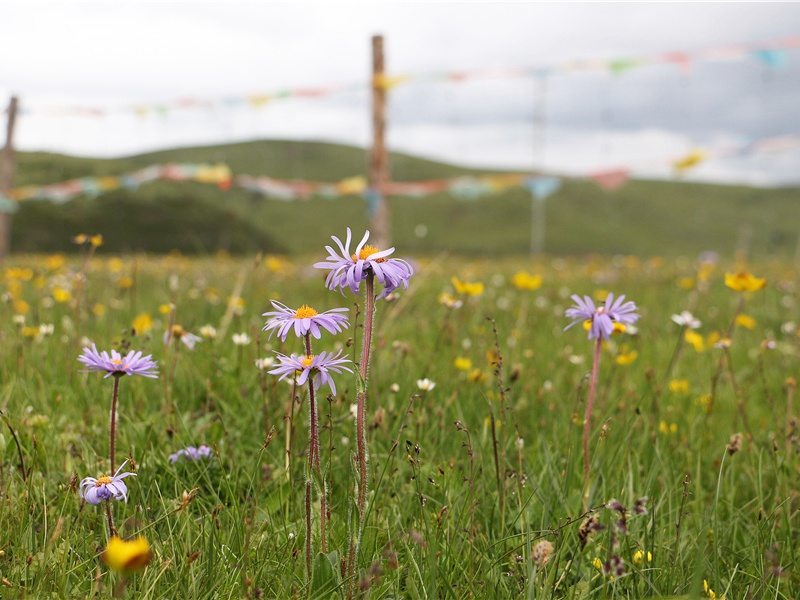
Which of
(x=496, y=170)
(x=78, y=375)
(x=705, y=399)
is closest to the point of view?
(x=78, y=375)

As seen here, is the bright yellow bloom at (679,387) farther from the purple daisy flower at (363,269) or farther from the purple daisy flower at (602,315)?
the purple daisy flower at (363,269)

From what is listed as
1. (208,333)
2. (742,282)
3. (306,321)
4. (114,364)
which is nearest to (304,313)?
(306,321)

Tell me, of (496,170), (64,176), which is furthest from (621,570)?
(496,170)

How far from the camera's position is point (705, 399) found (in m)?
2.96

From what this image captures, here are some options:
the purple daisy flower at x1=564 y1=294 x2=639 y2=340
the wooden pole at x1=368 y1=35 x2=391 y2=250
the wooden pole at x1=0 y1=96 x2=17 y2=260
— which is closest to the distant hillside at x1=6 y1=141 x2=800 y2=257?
the wooden pole at x1=0 y1=96 x2=17 y2=260

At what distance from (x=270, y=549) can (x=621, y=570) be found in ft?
2.73

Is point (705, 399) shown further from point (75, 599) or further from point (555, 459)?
point (75, 599)

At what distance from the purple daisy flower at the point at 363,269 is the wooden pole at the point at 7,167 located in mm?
11372

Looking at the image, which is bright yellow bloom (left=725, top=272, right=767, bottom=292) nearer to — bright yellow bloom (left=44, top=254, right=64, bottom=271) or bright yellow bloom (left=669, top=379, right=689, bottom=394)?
bright yellow bloom (left=669, top=379, right=689, bottom=394)

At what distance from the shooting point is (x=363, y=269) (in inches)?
48.5

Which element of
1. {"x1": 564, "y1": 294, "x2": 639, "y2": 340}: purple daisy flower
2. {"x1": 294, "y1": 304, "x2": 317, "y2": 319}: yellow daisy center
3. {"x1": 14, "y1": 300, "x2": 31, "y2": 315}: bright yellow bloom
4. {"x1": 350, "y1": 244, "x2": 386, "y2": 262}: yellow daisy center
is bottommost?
{"x1": 14, "y1": 300, "x2": 31, "y2": 315}: bright yellow bloom

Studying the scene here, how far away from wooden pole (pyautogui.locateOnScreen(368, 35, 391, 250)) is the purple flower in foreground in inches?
345

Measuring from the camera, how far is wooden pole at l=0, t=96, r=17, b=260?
1070 centimetres

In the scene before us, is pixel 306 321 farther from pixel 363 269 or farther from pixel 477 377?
pixel 477 377
